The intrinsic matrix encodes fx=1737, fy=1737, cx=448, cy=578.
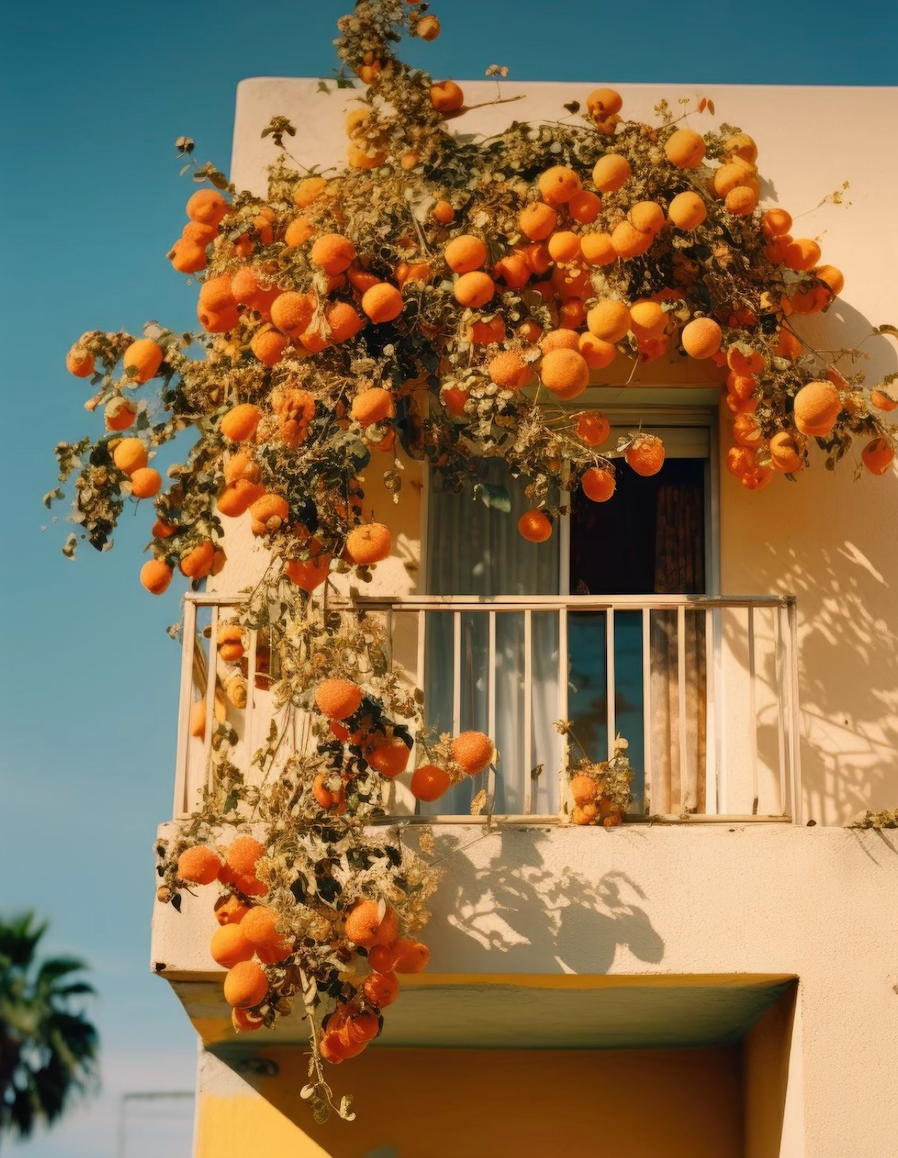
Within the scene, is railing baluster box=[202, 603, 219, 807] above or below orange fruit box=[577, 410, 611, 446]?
below

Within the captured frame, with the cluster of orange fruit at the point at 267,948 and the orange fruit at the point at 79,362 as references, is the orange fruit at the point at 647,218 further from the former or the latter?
the cluster of orange fruit at the point at 267,948

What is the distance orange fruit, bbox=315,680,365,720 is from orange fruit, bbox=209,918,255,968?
2.35ft

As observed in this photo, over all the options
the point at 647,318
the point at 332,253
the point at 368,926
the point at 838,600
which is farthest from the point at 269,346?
the point at 838,600

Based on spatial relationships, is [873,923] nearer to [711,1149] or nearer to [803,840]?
[803,840]

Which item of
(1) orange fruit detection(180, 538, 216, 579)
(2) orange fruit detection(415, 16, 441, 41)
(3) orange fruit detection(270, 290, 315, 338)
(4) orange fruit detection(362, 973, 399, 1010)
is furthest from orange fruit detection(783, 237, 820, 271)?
A: (4) orange fruit detection(362, 973, 399, 1010)

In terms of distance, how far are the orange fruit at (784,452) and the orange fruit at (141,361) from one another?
2.35 m

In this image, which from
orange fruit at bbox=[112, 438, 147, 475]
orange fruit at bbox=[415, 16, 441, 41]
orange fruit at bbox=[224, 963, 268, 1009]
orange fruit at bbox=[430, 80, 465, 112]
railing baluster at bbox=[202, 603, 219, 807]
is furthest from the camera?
orange fruit at bbox=[430, 80, 465, 112]

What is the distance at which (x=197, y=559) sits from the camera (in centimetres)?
635

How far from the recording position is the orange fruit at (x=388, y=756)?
222 inches

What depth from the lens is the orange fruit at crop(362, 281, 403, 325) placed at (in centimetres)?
607

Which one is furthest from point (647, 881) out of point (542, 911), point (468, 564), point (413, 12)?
point (413, 12)

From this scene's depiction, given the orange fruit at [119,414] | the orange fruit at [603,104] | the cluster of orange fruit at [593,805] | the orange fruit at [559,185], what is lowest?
the cluster of orange fruit at [593,805]

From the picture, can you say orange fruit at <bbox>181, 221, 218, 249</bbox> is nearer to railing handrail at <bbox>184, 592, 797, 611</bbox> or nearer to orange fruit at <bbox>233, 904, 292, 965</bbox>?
railing handrail at <bbox>184, 592, 797, 611</bbox>

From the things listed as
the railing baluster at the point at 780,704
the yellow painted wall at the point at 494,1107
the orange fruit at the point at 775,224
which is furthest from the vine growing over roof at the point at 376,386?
the railing baluster at the point at 780,704
